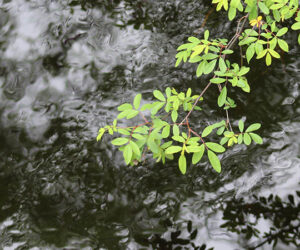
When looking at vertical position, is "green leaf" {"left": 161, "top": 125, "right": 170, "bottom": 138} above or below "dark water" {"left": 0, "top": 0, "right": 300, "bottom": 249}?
above

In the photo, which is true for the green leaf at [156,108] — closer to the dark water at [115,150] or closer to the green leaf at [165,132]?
the green leaf at [165,132]

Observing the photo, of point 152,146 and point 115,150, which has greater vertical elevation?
point 152,146

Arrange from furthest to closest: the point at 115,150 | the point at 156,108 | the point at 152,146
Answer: the point at 115,150, the point at 156,108, the point at 152,146

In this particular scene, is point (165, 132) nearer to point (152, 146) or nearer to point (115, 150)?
point (152, 146)

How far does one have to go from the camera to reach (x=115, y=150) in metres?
2.71

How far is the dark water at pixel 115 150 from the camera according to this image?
90.0 inches

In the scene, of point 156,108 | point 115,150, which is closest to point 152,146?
point 156,108

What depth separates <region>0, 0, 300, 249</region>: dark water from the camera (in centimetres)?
229

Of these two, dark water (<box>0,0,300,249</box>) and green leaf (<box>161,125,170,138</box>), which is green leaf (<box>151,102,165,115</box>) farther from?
dark water (<box>0,0,300,249</box>)

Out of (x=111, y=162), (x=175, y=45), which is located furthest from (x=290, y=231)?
(x=175, y=45)

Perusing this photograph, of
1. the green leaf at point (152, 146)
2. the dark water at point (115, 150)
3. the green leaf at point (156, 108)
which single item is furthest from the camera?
the dark water at point (115, 150)

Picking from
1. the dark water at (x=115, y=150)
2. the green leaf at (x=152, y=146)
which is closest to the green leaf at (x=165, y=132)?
the green leaf at (x=152, y=146)

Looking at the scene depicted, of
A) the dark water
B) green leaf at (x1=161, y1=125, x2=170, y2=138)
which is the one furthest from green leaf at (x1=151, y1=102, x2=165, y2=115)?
the dark water

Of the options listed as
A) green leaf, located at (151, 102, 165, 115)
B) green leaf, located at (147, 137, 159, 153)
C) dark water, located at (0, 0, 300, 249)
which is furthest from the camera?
dark water, located at (0, 0, 300, 249)
